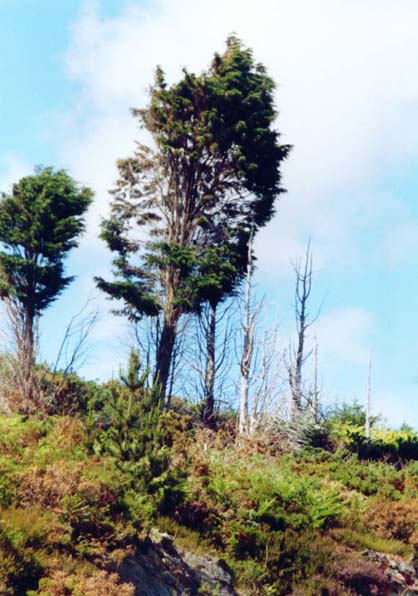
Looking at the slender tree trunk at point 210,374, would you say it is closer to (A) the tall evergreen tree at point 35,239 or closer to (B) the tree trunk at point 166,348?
(B) the tree trunk at point 166,348

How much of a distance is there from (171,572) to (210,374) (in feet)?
45.2

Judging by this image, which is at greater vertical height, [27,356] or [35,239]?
[35,239]

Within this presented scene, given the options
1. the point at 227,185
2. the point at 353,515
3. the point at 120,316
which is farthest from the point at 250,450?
the point at 227,185

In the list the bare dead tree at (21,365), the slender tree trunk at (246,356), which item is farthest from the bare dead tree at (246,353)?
the bare dead tree at (21,365)

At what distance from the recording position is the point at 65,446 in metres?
14.6

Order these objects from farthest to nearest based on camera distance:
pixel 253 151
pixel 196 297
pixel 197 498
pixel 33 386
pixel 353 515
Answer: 1. pixel 253 151
2. pixel 196 297
3. pixel 33 386
4. pixel 353 515
5. pixel 197 498

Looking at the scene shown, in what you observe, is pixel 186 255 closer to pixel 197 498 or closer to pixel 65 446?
pixel 65 446

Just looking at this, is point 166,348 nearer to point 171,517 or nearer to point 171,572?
point 171,517

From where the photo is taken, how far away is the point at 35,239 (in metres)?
20.9

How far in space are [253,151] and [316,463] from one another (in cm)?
1114

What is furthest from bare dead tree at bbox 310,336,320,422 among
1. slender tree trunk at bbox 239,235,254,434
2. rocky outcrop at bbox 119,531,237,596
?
rocky outcrop at bbox 119,531,237,596

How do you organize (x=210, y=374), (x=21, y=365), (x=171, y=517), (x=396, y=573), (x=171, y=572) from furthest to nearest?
(x=210, y=374)
(x=21, y=365)
(x=396, y=573)
(x=171, y=517)
(x=171, y=572)

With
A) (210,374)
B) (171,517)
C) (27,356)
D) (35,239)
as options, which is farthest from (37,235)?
(171,517)

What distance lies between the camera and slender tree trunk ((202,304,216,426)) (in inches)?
923
